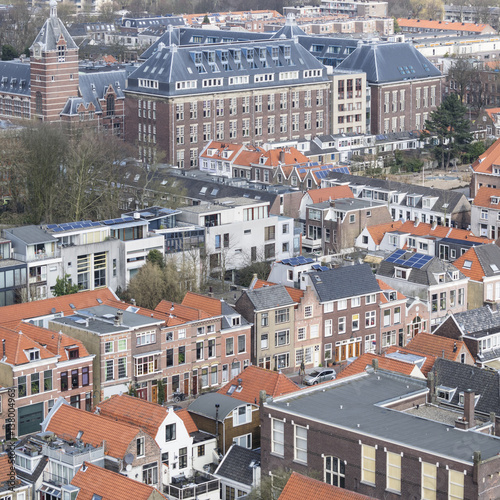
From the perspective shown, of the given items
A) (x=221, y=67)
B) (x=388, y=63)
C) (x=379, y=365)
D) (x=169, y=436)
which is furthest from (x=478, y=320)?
(x=388, y=63)

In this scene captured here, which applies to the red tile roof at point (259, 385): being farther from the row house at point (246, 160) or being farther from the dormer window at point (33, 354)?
the row house at point (246, 160)

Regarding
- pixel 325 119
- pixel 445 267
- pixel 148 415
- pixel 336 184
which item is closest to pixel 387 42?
pixel 325 119

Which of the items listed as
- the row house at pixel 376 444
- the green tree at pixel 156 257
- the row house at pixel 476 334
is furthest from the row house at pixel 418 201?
the row house at pixel 376 444

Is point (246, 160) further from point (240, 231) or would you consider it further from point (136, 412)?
point (136, 412)

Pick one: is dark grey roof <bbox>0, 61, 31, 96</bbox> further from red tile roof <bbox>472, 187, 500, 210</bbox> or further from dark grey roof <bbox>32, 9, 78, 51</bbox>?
red tile roof <bbox>472, 187, 500, 210</bbox>

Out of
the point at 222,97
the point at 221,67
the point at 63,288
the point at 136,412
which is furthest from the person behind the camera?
the point at 221,67

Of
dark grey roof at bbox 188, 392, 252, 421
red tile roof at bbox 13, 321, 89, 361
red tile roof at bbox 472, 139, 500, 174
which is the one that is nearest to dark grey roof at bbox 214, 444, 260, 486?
dark grey roof at bbox 188, 392, 252, 421
